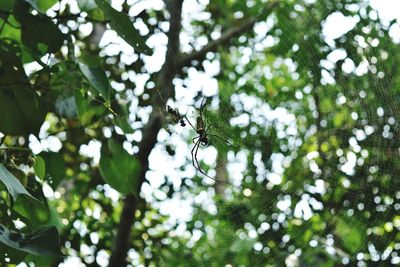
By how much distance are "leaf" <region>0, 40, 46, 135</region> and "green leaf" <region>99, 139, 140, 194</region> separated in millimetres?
186

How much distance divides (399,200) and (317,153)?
23 cm

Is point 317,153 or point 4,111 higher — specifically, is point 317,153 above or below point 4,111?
above

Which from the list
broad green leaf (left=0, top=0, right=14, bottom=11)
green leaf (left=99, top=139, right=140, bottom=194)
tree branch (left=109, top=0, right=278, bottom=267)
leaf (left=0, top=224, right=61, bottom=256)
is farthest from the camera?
tree branch (left=109, top=0, right=278, bottom=267)

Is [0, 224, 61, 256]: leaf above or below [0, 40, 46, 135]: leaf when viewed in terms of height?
below

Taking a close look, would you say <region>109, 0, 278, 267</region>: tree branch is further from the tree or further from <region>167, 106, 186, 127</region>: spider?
<region>167, 106, 186, 127</region>: spider

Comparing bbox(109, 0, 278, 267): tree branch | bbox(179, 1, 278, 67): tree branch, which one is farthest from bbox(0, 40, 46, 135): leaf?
bbox(179, 1, 278, 67): tree branch

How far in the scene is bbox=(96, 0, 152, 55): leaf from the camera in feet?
2.79

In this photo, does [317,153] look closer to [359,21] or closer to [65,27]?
[359,21]

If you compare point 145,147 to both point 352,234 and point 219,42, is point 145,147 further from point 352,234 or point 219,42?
point 352,234

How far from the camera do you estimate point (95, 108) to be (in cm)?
136

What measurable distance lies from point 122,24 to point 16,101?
251 mm

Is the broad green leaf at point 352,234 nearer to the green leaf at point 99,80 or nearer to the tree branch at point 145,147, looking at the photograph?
the tree branch at point 145,147

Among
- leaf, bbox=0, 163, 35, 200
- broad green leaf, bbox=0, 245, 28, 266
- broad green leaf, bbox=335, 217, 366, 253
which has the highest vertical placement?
broad green leaf, bbox=335, 217, 366, 253

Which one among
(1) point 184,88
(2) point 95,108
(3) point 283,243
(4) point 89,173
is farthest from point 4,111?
(4) point 89,173
